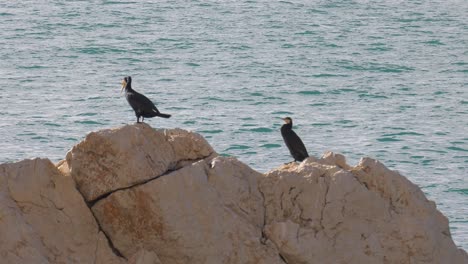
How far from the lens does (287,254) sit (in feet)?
58.2

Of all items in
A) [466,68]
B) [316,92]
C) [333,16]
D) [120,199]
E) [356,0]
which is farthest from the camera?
[356,0]

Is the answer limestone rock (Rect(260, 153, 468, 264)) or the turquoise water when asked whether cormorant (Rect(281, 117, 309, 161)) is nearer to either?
limestone rock (Rect(260, 153, 468, 264))

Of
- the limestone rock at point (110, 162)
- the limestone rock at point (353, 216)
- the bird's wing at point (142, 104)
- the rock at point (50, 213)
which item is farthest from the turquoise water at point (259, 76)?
the rock at point (50, 213)

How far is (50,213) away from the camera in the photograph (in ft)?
57.5

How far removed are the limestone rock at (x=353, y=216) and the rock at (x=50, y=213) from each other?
241 centimetres

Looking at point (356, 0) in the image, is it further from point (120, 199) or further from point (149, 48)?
point (120, 199)

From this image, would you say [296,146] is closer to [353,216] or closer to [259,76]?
[353,216]

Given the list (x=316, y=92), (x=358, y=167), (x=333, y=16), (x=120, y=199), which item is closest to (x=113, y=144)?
(x=120, y=199)

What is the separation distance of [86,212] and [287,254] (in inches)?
108

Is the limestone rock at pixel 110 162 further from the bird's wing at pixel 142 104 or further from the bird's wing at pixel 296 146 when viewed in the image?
the bird's wing at pixel 296 146

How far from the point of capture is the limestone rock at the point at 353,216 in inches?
706

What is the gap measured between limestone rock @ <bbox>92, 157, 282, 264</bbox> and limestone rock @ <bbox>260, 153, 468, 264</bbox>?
43 centimetres

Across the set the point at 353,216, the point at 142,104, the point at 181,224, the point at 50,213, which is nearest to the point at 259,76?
the point at 142,104

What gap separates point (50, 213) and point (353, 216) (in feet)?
13.4
